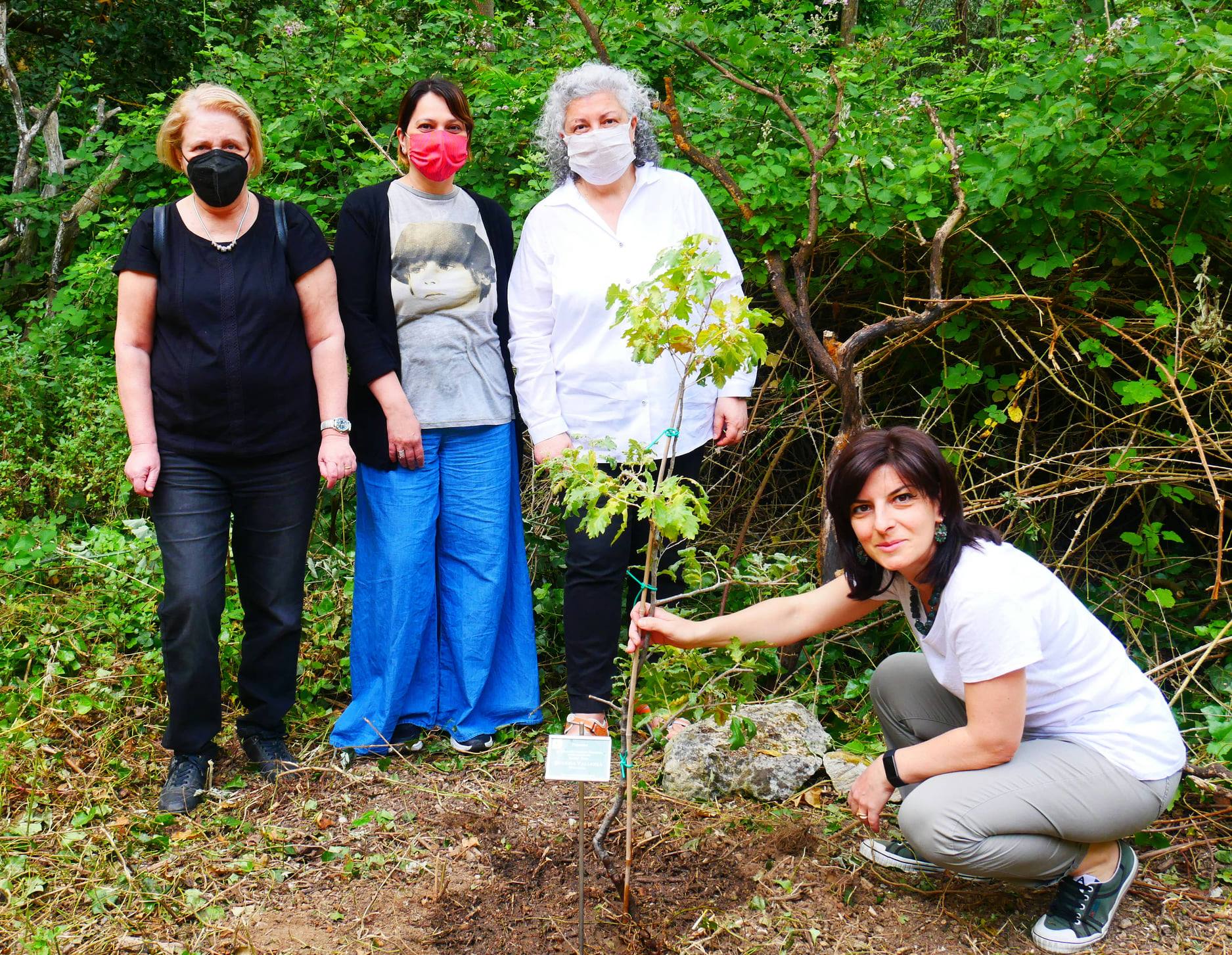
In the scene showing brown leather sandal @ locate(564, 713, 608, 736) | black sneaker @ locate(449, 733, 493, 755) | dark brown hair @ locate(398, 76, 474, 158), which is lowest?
black sneaker @ locate(449, 733, 493, 755)

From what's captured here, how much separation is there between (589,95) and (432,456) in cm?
115

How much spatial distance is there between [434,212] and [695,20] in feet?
4.23

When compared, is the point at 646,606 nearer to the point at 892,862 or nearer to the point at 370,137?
the point at 892,862

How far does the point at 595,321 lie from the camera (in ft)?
9.52

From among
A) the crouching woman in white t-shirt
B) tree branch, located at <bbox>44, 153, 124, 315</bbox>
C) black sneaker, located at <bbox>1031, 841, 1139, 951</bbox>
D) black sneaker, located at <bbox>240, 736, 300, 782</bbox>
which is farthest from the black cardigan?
tree branch, located at <bbox>44, 153, 124, 315</bbox>

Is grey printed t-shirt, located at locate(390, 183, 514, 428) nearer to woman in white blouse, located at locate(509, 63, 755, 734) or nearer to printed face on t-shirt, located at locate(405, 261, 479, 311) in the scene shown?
printed face on t-shirt, located at locate(405, 261, 479, 311)

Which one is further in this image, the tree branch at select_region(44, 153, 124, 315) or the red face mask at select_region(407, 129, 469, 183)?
the tree branch at select_region(44, 153, 124, 315)

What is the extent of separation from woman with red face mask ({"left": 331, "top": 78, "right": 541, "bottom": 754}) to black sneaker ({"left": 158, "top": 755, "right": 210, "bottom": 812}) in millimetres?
403

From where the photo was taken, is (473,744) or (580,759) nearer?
(580,759)

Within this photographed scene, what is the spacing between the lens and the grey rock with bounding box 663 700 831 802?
2.83m

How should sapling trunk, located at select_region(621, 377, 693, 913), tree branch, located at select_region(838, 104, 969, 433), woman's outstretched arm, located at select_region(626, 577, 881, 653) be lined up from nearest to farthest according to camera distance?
sapling trunk, located at select_region(621, 377, 693, 913) < woman's outstretched arm, located at select_region(626, 577, 881, 653) < tree branch, located at select_region(838, 104, 969, 433)

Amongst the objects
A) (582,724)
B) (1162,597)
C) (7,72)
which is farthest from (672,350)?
(7,72)

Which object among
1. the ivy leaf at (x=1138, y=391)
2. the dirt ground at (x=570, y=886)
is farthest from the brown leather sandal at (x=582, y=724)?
the ivy leaf at (x=1138, y=391)

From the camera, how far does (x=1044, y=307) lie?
3557 millimetres
